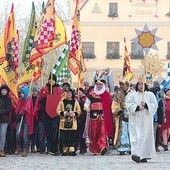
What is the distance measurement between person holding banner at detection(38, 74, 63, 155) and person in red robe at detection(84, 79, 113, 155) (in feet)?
2.59

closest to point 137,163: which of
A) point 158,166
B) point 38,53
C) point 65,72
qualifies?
point 158,166

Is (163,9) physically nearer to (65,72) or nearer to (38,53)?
(65,72)

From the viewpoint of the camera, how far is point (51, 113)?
18922 mm

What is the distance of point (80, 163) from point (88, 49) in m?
38.3

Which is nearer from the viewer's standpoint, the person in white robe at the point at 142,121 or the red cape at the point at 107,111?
the person in white robe at the point at 142,121

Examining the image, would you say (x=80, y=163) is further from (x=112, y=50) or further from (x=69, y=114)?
(x=112, y=50)

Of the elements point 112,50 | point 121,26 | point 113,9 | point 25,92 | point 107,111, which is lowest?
point 107,111

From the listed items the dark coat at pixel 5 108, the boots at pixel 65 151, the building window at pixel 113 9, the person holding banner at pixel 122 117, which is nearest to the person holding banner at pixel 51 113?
the boots at pixel 65 151

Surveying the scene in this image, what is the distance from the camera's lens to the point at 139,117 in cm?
1598

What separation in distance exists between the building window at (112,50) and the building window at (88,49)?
1102 millimetres

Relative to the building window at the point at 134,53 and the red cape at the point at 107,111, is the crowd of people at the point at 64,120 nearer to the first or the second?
the red cape at the point at 107,111

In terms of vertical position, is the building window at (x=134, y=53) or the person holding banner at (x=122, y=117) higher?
the building window at (x=134, y=53)

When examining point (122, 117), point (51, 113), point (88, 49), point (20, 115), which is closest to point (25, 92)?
point (20, 115)

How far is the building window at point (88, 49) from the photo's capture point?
53469 millimetres
